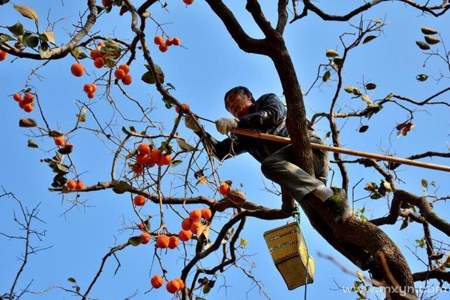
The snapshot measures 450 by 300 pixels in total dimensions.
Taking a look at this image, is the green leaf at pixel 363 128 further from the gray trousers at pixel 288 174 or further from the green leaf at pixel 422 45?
the gray trousers at pixel 288 174

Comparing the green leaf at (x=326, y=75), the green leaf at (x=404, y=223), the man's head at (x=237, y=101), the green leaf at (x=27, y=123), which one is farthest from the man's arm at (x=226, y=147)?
the green leaf at (x=404, y=223)

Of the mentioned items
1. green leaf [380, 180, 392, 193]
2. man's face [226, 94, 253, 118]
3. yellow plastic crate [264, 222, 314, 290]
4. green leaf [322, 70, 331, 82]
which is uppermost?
green leaf [322, 70, 331, 82]

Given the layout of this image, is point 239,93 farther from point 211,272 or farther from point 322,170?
point 211,272

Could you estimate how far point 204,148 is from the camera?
287 cm

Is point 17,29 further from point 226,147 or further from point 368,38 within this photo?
point 368,38

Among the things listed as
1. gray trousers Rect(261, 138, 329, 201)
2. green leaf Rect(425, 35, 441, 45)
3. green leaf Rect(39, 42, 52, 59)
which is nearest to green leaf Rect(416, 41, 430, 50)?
green leaf Rect(425, 35, 441, 45)

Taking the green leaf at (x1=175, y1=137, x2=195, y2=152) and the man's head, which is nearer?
the green leaf at (x1=175, y1=137, x2=195, y2=152)

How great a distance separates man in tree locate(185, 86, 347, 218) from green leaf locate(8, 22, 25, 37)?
830mm

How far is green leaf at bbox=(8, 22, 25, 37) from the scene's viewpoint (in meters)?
2.68

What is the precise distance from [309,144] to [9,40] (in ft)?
5.06

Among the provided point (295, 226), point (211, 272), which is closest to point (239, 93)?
point (295, 226)

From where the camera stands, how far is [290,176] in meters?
3.14

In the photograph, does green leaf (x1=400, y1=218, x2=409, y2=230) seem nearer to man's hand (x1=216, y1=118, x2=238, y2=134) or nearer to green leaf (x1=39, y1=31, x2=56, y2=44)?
man's hand (x1=216, y1=118, x2=238, y2=134)

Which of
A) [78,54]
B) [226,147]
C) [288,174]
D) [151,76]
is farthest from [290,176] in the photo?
[78,54]
